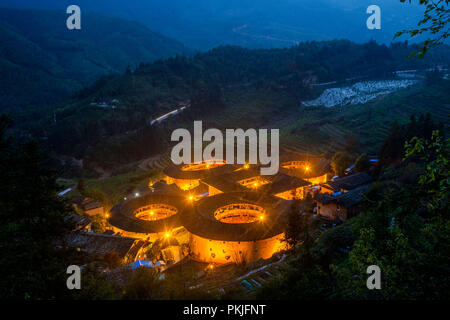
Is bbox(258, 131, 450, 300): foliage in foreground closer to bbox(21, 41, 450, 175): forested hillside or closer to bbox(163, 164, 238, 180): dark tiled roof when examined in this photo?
bbox(163, 164, 238, 180): dark tiled roof

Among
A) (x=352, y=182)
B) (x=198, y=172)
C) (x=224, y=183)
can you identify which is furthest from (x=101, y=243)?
(x=352, y=182)

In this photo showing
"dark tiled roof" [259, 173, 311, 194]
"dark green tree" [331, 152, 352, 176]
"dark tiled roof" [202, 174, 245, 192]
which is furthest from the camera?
"dark green tree" [331, 152, 352, 176]

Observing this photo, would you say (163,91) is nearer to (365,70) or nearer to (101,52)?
(365,70)

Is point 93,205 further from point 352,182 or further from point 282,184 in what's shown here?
point 352,182

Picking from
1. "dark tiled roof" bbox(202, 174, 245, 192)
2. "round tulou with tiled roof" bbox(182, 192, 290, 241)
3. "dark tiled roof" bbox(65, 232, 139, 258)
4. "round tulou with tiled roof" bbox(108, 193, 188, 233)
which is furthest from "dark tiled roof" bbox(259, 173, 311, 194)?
"dark tiled roof" bbox(65, 232, 139, 258)

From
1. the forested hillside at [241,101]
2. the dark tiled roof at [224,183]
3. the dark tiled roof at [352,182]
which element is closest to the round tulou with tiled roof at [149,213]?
the dark tiled roof at [224,183]
